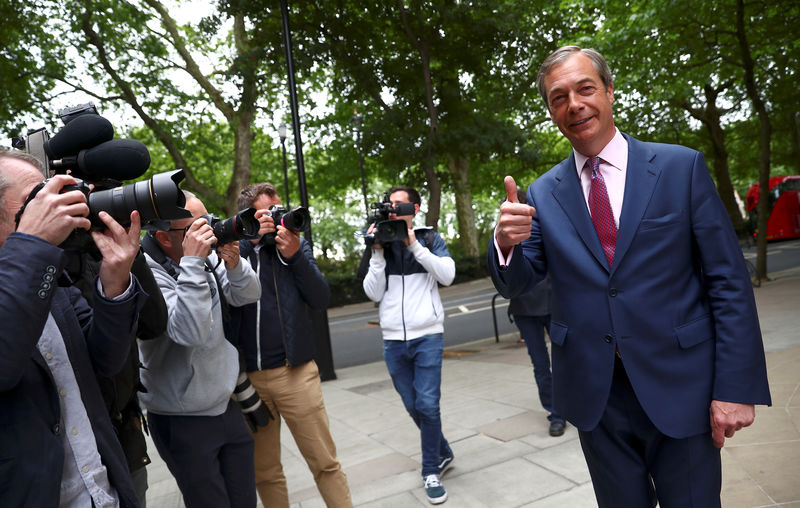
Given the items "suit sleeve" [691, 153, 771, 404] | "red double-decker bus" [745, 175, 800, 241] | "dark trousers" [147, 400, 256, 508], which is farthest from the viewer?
"red double-decker bus" [745, 175, 800, 241]

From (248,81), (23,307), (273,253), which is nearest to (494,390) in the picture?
(273,253)

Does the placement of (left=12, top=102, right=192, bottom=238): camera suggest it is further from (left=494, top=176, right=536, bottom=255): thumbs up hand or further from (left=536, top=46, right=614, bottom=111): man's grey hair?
(left=536, top=46, right=614, bottom=111): man's grey hair

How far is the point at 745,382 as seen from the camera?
5.92 feet

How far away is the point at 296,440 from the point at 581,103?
7.97 ft

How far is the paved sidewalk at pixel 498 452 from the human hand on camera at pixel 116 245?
8.59 ft

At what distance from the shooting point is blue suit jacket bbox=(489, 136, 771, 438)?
184 centimetres

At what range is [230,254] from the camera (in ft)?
9.89

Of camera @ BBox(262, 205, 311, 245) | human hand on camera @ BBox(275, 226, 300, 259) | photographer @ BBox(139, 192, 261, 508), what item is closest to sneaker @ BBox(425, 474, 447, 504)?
photographer @ BBox(139, 192, 261, 508)

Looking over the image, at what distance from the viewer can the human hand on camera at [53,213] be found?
1.52 meters

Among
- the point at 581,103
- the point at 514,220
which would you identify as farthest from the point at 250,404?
→ the point at 581,103

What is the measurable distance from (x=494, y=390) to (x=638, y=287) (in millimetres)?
4777

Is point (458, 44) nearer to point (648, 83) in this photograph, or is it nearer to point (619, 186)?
point (648, 83)

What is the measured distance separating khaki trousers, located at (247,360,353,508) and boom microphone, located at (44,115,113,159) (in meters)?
1.85

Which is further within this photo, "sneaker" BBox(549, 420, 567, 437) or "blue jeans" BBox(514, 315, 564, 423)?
"blue jeans" BBox(514, 315, 564, 423)
